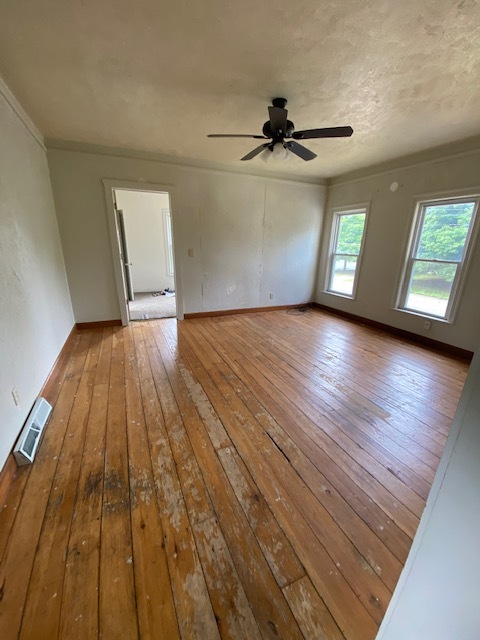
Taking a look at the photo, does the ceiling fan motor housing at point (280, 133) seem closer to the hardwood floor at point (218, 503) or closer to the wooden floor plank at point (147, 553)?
the hardwood floor at point (218, 503)

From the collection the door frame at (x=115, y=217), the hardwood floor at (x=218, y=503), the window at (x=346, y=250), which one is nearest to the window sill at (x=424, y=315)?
the window at (x=346, y=250)

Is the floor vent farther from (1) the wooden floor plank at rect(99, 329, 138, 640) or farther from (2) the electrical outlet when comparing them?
(1) the wooden floor plank at rect(99, 329, 138, 640)

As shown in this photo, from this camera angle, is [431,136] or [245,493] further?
[431,136]

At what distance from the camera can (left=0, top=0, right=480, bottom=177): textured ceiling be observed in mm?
1455

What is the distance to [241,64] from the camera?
6.07 ft

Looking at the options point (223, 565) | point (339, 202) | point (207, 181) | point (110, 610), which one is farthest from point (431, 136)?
point (110, 610)

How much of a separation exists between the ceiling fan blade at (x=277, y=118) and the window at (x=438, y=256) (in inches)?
98.3

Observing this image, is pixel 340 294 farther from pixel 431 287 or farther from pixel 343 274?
pixel 431 287

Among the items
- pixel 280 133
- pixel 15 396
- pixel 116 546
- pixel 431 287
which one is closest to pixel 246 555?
pixel 116 546

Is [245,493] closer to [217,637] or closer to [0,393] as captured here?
[217,637]

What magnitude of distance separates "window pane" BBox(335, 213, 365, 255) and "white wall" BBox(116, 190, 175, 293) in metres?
3.94

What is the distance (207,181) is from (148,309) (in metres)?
2.60

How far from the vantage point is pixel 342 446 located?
1.79 metres

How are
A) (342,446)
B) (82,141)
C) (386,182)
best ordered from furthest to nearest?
(386,182) → (82,141) → (342,446)
